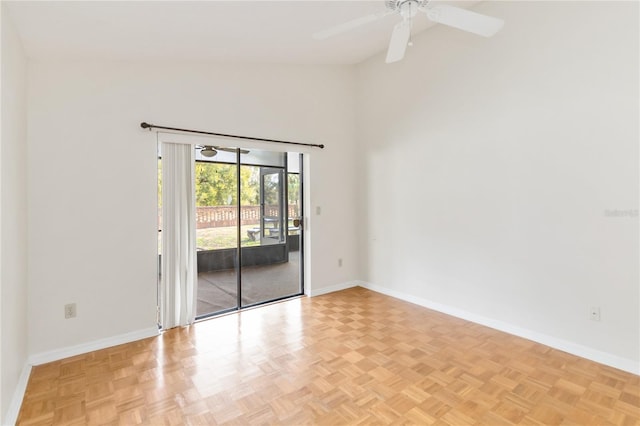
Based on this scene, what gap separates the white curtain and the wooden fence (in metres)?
0.26

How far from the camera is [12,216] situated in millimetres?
2053

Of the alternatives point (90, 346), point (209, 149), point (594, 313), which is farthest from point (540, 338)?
point (90, 346)

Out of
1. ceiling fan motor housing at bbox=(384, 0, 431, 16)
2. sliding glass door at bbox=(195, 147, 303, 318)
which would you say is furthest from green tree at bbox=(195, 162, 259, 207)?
ceiling fan motor housing at bbox=(384, 0, 431, 16)

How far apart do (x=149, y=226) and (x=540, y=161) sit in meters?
3.66

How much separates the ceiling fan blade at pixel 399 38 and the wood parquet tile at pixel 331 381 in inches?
100

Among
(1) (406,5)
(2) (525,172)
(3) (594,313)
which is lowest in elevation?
(3) (594,313)

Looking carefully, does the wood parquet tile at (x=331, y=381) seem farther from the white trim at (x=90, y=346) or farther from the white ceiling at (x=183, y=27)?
the white ceiling at (x=183, y=27)

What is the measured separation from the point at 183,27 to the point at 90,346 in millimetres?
2788

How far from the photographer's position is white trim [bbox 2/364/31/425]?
6.00 ft

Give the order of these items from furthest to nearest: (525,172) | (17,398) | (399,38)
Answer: (525,172)
(399,38)
(17,398)

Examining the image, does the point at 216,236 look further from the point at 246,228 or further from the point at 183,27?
the point at 183,27

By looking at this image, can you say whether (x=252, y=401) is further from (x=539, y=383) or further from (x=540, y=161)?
(x=540, y=161)

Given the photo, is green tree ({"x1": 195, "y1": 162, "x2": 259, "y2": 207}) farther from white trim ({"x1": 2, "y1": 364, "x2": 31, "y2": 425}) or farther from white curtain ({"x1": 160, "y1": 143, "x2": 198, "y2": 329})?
white trim ({"x1": 2, "y1": 364, "x2": 31, "y2": 425})

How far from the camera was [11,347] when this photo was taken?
2.00m
